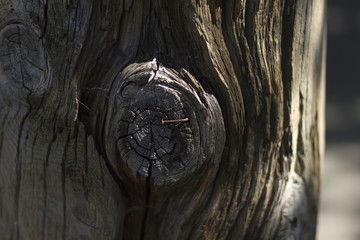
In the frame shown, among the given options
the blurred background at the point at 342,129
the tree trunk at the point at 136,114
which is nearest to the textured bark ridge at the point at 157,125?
the tree trunk at the point at 136,114

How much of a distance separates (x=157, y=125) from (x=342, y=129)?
12.7ft

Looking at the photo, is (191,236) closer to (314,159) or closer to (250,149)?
(250,149)

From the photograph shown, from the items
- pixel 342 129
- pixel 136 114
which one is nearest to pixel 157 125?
pixel 136 114

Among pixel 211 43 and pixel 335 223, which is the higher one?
pixel 335 223

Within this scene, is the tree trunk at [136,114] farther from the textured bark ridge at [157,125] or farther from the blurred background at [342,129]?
the blurred background at [342,129]

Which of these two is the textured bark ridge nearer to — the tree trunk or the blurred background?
the tree trunk

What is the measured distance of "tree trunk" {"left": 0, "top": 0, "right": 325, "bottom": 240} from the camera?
1177 mm

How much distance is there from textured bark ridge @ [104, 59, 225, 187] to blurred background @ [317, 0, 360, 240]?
10.6 feet

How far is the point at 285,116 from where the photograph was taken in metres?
1.35

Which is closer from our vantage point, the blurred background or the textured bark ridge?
the textured bark ridge

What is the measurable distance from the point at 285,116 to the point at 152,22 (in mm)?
460

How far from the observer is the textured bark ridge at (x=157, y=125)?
1.16 meters

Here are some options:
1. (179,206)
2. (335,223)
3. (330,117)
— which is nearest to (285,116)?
(179,206)

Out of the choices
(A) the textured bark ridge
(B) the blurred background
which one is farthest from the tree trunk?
(B) the blurred background
